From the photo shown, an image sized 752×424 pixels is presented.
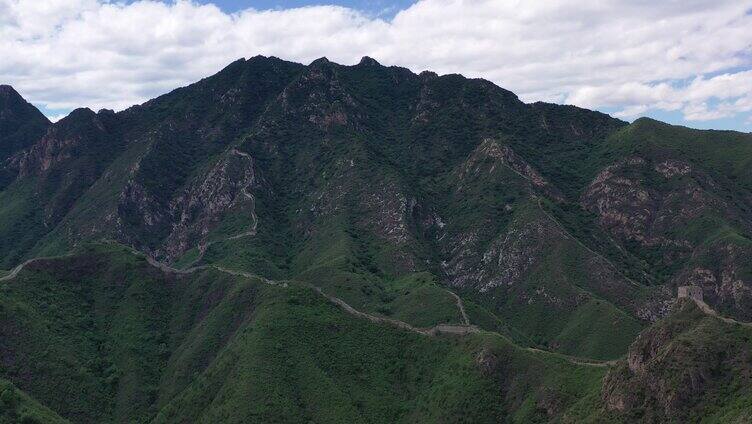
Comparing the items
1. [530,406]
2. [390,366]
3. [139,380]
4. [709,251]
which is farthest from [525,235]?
[139,380]

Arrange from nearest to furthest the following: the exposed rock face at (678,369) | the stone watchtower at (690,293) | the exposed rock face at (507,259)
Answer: the exposed rock face at (678,369) < the stone watchtower at (690,293) < the exposed rock face at (507,259)

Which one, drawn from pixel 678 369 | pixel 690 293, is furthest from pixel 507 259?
pixel 678 369

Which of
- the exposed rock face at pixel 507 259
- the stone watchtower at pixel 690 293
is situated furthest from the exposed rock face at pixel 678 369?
the exposed rock face at pixel 507 259

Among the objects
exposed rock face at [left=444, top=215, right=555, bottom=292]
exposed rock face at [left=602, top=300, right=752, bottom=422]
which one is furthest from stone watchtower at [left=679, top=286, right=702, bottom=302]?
exposed rock face at [left=444, top=215, right=555, bottom=292]

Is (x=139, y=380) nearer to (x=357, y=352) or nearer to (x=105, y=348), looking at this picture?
(x=105, y=348)

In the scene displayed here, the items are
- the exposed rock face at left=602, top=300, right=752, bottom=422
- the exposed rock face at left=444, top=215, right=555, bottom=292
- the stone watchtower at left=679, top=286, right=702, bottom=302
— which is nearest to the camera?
the exposed rock face at left=602, top=300, right=752, bottom=422

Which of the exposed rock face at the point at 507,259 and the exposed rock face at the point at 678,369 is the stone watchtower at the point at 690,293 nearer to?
the exposed rock face at the point at 678,369

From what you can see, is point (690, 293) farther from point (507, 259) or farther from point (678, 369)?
point (507, 259)

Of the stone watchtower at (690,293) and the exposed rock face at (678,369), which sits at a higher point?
the stone watchtower at (690,293)

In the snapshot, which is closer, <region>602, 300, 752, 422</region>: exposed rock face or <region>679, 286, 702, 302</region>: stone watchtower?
<region>602, 300, 752, 422</region>: exposed rock face

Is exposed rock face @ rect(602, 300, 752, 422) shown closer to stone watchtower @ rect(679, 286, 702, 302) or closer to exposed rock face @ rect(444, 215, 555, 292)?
stone watchtower @ rect(679, 286, 702, 302)

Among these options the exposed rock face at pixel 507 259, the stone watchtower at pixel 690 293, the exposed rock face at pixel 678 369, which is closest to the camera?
the exposed rock face at pixel 678 369
